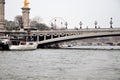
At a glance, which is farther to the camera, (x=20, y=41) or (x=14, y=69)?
(x=20, y=41)

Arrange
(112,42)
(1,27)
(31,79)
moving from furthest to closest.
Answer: (112,42) < (1,27) < (31,79)

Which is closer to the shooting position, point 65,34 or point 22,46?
point 22,46

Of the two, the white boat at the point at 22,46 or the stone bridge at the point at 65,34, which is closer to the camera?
the white boat at the point at 22,46

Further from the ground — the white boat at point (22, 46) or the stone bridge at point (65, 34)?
the stone bridge at point (65, 34)

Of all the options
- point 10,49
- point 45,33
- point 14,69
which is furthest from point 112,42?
point 14,69

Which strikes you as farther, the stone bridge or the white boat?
the stone bridge

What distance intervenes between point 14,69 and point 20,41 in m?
47.4

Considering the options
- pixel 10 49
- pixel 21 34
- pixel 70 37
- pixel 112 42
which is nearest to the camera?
pixel 10 49

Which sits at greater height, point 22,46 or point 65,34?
point 65,34

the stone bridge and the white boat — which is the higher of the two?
the stone bridge

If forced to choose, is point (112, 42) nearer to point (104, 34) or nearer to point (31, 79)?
point (104, 34)

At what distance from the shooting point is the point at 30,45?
3125 inches

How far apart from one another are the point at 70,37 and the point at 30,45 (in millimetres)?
6873

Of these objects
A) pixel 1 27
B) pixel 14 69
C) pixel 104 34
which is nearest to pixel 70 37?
pixel 104 34
